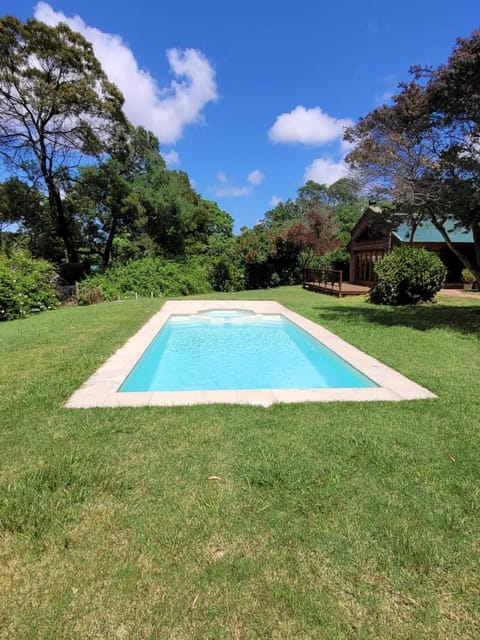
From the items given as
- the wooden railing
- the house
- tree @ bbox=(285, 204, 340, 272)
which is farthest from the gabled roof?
tree @ bbox=(285, 204, 340, 272)

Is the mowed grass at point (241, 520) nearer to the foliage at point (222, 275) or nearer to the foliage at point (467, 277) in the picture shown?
the foliage at point (467, 277)

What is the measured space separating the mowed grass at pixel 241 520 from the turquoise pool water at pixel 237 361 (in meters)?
1.61

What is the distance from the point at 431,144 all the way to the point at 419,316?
4.67 metres

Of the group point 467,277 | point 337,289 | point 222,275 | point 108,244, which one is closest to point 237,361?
point 337,289

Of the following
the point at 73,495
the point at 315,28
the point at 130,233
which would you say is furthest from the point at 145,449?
the point at 130,233

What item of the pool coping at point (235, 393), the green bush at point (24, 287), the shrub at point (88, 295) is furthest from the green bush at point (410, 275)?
the green bush at point (24, 287)

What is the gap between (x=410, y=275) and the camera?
524 inches

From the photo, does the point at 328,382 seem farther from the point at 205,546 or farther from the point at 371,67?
the point at 371,67

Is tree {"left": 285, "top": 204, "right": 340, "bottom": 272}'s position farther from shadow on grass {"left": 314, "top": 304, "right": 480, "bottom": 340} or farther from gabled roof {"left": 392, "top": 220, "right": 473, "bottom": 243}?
shadow on grass {"left": 314, "top": 304, "right": 480, "bottom": 340}

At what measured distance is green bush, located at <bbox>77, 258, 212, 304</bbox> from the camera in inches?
720

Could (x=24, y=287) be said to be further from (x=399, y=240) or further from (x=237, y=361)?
(x=399, y=240)

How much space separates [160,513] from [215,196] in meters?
45.6

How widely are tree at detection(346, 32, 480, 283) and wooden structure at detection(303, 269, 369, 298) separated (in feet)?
27.0

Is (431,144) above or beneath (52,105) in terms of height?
beneath
